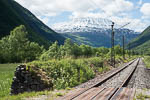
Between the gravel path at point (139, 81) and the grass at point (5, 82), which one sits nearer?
the grass at point (5, 82)

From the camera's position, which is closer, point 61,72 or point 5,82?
point 61,72

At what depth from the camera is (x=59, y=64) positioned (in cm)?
1266

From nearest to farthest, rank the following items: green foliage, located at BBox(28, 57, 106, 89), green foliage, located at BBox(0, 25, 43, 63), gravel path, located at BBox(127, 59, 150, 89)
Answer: gravel path, located at BBox(127, 59, 150, 89)
green foliage, located at BBox(28, 57, 106, 89)
green foliage, located at BBox(0, 25, 43, 63)

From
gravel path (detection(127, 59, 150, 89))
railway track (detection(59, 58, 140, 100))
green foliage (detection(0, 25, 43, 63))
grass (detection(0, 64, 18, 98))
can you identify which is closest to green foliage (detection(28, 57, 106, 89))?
railway track (detection(59, 58, 140, 100))

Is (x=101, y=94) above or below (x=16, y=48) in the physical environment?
below

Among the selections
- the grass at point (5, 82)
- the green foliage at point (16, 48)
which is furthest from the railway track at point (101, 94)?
the green foliage at point (16, 48)

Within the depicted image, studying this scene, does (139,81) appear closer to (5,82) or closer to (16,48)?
(5,82)

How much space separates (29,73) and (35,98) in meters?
3.33

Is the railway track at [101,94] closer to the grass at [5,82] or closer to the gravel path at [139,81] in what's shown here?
the gravel path at [139,81]

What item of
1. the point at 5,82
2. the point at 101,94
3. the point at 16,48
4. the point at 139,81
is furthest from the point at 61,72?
the point at 16,48

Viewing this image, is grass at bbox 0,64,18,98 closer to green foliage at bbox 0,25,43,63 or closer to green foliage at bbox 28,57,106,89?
green foliage at bbox 28,57,106,89

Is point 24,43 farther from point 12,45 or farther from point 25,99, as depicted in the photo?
point 25,99

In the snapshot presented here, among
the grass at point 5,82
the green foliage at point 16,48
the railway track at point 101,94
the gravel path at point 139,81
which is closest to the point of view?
the railway track at point 101,94

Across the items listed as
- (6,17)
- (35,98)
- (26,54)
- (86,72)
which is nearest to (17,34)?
(26,54)
